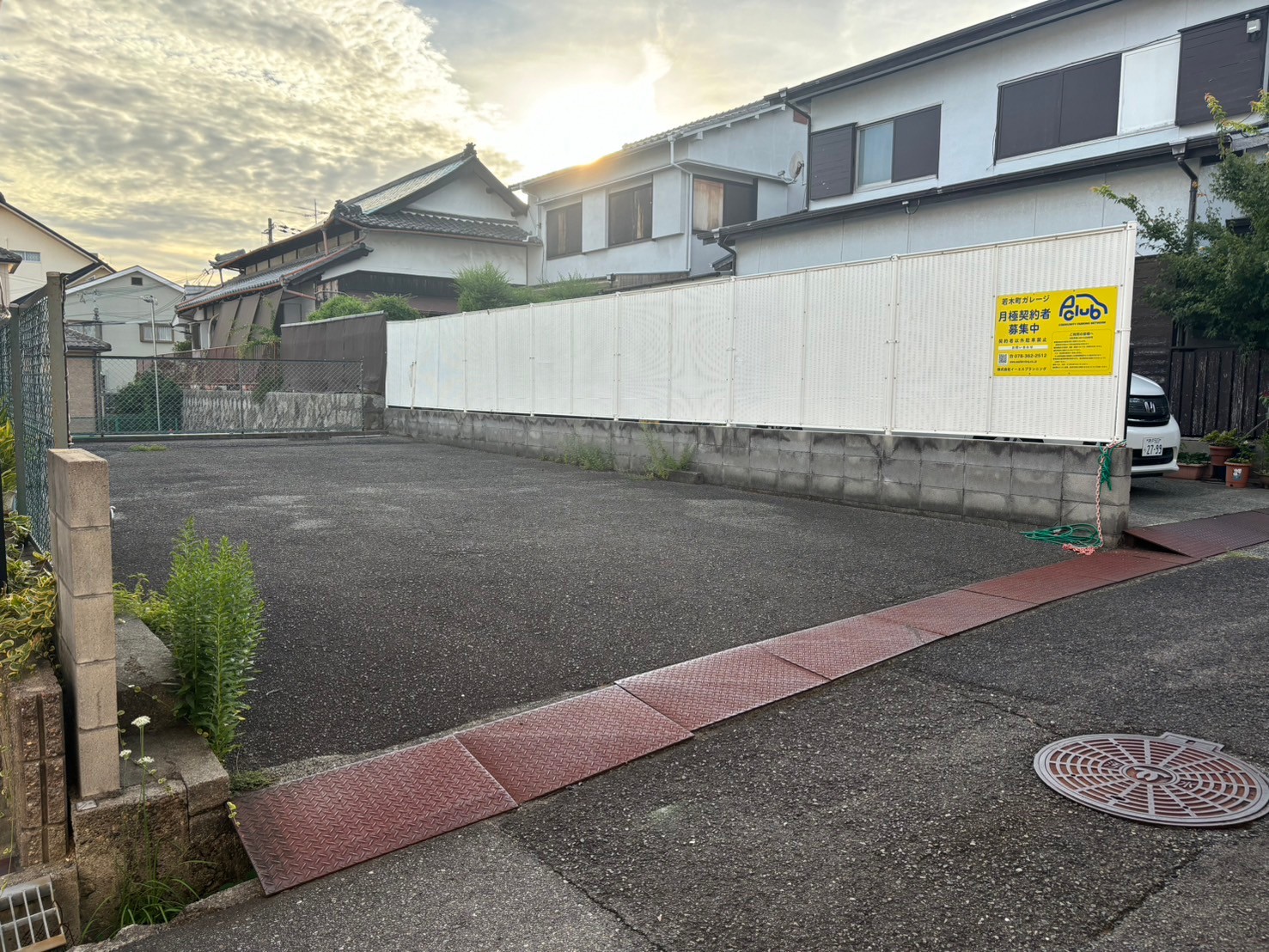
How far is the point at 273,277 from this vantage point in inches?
1145

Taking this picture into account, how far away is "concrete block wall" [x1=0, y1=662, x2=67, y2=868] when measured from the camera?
244 centimetres

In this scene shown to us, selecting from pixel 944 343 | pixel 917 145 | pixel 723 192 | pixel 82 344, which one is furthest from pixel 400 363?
pixel 82 344

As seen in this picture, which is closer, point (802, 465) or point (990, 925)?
point (990, 925)

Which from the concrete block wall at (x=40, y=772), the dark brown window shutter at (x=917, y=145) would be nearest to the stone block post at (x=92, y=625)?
the concrete block wall at (x=40, y=772)

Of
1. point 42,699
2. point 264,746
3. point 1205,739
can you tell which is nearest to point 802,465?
point 1205,739

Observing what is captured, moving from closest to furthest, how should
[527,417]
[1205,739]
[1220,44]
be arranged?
1. [1205,739]
2. [1220,44]
3. [527,417]

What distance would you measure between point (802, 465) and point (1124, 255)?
3.65 metres

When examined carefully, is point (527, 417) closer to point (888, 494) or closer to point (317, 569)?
point (888, 494)

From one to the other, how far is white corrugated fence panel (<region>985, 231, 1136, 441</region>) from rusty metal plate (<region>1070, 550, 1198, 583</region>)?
97 cm

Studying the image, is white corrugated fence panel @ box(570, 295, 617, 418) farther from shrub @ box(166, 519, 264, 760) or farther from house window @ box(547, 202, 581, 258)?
house window @ box(547, 202, 581, 258)

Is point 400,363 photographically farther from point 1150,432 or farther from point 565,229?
point 1150,432

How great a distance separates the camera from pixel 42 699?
8.07ft

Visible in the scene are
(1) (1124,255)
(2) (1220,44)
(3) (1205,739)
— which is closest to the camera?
(3) (1205,739)

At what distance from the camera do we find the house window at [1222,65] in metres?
12.0
